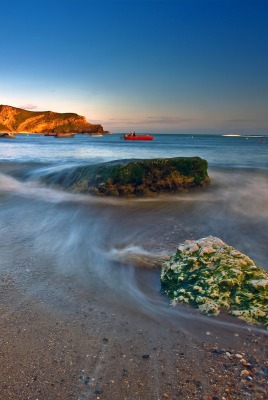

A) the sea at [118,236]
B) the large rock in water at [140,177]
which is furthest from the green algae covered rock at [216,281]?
the large rock in water at [140,177]

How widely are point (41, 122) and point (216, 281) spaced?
19180 cm

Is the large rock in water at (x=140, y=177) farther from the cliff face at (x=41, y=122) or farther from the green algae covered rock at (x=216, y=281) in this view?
the cliff face at (x=41, y=122)

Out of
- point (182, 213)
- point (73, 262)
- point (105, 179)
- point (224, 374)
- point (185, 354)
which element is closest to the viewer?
point (224, 374)

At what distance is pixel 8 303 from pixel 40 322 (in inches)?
21.6

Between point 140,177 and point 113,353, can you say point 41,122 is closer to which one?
point 140,177

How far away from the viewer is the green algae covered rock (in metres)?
3.11

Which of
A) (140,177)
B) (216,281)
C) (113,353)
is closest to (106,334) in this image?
(113,353)

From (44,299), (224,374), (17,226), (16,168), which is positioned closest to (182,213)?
(17,226)

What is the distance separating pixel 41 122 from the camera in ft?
596

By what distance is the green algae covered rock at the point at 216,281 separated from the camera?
10.2 feet

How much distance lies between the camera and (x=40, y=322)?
2.96 metres

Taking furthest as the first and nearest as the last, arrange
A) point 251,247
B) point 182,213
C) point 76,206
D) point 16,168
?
1. point 16,168
2. point 76,206
3. point 182,213
4. point 251,247

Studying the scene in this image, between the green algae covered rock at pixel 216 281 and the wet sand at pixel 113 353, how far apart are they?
0.86 feet

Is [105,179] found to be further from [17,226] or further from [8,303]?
[8,303]
